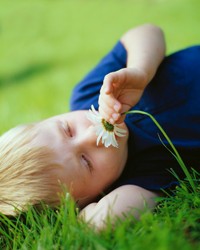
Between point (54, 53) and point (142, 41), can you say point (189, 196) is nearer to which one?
point (142, 41)

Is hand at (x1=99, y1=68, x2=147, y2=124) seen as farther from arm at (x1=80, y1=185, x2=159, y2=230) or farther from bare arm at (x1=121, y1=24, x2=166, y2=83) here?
arm at (x1=80, y1=185, x2=159, y2=230)

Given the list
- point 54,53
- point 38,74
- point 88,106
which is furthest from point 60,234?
point 54,53

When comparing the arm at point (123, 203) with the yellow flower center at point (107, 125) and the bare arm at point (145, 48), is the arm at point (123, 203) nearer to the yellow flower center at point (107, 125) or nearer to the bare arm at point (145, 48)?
the yellow flower center at point (107, 125)

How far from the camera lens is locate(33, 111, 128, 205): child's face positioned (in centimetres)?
187

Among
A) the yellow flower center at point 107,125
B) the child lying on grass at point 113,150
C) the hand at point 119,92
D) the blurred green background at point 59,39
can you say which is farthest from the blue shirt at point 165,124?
the blurred green background at point 59,39

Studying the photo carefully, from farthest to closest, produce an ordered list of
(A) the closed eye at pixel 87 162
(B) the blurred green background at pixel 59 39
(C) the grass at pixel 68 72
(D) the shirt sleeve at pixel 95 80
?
(B) the blurred green background at pixel 59 39
(D) the shirt sleeve at pixel 95 80
(A) the closed eye at pixel 87 162
(C) the grass at pixel 68 72

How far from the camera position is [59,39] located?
650cm

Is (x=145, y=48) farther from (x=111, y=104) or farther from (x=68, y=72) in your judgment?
(x=68, y=72)

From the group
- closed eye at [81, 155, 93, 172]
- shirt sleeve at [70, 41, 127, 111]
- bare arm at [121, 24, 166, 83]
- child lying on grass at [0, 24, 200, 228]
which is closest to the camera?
child lying on grass at [0, 24, 200, 228]

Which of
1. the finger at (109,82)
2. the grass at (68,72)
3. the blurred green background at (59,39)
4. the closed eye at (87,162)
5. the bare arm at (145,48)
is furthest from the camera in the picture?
the blurred green background at (59,39)

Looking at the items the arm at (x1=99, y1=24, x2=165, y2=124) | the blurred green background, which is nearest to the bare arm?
the arm at (x1=99, y1=24, x2=165, y2=124)

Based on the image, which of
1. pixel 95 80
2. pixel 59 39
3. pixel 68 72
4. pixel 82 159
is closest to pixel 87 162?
pixel 82 159

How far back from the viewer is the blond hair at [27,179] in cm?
184

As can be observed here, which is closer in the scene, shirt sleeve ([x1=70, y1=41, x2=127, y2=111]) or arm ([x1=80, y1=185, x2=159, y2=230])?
arm ([x1=80, y1=185, x2=159, y2=230])
